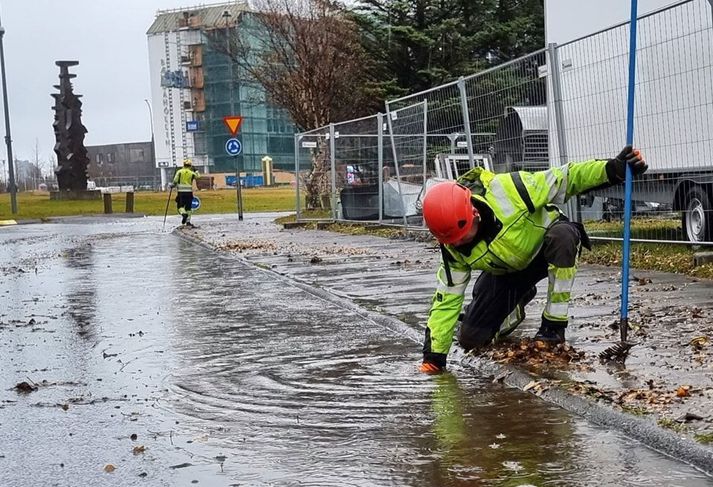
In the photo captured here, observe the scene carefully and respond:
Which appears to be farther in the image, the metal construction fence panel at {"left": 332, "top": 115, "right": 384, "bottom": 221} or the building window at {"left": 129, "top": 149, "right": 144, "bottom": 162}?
the building window at {"left": 129, "top": 149, "right": 144, "bottom": 162}

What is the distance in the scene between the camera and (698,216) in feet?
31.6

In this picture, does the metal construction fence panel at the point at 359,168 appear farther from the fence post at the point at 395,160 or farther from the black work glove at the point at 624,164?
the black work glove at the point at 624,164

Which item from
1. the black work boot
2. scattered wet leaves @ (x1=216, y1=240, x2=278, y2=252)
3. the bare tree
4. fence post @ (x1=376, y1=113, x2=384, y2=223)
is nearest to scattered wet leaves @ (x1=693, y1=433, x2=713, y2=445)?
the black work boot

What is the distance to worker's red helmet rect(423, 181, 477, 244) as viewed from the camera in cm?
562

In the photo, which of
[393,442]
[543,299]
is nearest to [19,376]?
[393,442]

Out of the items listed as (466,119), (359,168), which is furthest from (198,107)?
(466,119)

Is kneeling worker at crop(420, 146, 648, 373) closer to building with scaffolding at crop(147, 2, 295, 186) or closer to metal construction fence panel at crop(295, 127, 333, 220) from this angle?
metal construction fence panel at crop(295, 127, 333, 220)

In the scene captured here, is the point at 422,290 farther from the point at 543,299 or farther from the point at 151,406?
the point at 151,406

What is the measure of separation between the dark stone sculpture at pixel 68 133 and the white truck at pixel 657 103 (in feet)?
151

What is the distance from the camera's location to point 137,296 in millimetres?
10945

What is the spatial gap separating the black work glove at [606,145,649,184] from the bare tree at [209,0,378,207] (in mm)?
23750

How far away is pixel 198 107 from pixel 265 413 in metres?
101

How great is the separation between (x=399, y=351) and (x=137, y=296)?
4.87m

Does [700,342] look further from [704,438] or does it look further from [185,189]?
[185,189]
